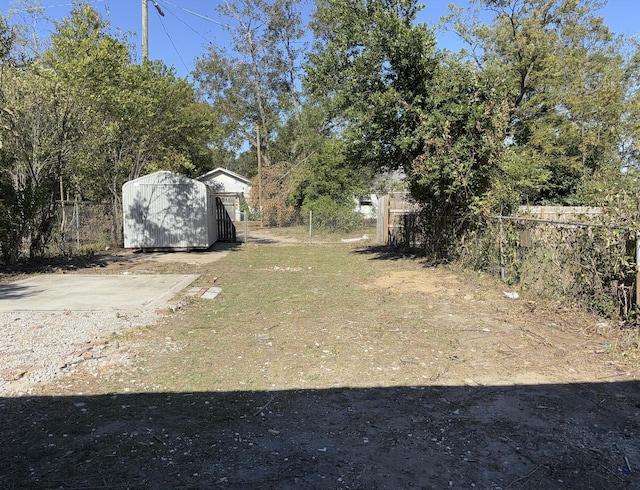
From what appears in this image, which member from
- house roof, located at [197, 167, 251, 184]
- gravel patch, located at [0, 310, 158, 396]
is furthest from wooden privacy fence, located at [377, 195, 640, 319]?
house roof, located at [197, 167, 251, 184]

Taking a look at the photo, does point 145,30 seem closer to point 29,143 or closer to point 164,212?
point 164,212

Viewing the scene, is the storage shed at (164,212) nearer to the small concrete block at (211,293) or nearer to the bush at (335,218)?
the small concrete block at (211,293)

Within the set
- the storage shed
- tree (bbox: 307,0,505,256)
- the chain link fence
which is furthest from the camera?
the storage shed

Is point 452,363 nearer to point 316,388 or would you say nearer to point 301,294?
point 316,388

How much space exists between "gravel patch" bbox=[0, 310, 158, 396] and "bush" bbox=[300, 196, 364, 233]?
16.3 metres

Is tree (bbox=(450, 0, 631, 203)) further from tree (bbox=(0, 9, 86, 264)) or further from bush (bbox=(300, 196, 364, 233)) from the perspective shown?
tree (bbox=(0, 9, 86, 264))

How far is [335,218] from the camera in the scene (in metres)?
22.6

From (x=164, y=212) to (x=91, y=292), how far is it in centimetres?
680

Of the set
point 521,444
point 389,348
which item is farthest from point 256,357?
point 521,444

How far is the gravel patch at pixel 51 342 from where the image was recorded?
4141 millimetres

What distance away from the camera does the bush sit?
22.4m

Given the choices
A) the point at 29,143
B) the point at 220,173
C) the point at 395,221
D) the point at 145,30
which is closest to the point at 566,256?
the point at 395,221

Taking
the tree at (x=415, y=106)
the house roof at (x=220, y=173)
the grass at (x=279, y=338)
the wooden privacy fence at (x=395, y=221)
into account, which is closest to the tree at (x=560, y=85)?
the wooden privacy fence at (x=395, y=221)

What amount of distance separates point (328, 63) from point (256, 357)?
27.9ft
